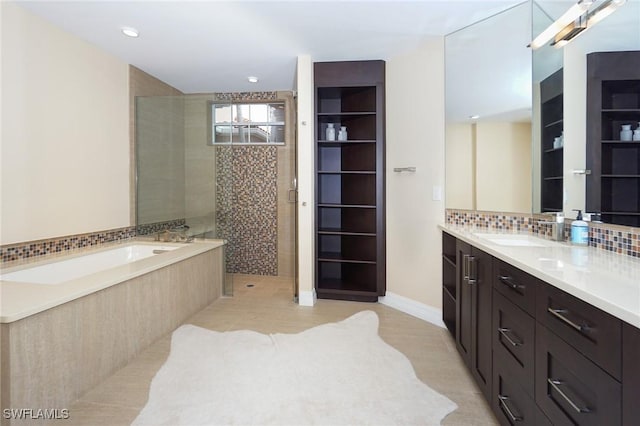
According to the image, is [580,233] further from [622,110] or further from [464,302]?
[464,302]

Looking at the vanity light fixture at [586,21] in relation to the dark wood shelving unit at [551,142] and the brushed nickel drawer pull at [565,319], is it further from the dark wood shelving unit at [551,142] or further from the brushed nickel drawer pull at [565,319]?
the brushed nickel drawer pull at [565,319]

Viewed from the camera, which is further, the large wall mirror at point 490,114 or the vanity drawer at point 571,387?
the large wall mirror at point 490,114

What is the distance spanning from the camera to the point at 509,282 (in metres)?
1.32

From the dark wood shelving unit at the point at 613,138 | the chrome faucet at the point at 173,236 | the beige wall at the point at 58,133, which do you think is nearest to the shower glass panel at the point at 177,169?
the chrome faucet at the point at 173,236

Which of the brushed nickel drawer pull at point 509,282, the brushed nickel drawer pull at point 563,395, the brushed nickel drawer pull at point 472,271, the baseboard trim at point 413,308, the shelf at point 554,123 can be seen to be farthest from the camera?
the baseboard trim at point 413,308

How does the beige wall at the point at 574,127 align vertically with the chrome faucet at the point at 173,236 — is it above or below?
above

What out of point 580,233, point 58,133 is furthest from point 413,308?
point 58,133

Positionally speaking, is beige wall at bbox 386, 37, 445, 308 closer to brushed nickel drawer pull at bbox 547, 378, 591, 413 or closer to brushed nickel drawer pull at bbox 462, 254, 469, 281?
brushed nickel drawer pull at bbox 462, 254, 469, 281

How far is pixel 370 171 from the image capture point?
3150 millimetres

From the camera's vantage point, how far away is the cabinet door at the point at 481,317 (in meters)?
1.54

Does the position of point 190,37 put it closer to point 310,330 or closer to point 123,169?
point 123,169

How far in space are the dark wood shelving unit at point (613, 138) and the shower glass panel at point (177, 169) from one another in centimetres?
322

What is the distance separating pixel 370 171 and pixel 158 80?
2822 millimetres

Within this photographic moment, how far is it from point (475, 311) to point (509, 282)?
1.59 ft
